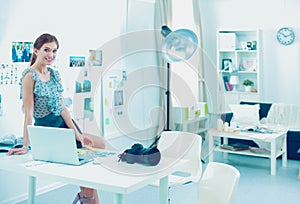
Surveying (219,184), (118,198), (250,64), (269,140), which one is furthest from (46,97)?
(250,64)

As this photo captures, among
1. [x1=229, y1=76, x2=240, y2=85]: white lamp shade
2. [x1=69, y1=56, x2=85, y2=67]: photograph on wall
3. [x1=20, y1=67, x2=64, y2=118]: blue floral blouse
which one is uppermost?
[x1=69, y1=56, x2=85, y2=67]: photograph on wall

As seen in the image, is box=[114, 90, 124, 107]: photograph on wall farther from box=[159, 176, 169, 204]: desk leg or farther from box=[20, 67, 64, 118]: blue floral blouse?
box=[159, 176, 169, 204]: desk leg

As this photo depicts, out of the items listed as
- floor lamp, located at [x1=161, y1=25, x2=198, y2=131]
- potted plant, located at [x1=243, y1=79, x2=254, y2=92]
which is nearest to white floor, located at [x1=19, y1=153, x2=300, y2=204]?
floor lamp, located at [x1=161, y1=25, x2=198, y2=131]

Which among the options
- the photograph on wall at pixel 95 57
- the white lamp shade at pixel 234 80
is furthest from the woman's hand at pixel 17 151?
the white lamp shade at pixel 234 80

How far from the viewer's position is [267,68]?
6875 millimetres

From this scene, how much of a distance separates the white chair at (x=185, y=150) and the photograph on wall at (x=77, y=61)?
1.57 metres

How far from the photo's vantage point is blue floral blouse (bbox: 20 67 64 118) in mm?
3254

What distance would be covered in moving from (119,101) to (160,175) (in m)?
3.03

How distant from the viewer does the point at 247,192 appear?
4.30m

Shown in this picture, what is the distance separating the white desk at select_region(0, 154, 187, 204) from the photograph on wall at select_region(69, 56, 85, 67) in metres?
1.91

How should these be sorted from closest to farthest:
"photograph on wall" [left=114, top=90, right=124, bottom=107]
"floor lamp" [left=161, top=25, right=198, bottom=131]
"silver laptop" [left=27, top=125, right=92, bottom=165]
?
"silver laptop" [left=27, top=125, right=92, bottom=165] < "floor lamp" [left=161, top=25, right=198, bottom=131] < "photograph on wall" [left=114, top=90, right=124, bottom=107]

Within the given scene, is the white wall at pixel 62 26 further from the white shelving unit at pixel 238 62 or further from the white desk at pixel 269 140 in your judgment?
the white shelving unit at pixel 238 62

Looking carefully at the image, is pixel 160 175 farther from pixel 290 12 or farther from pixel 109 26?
pixel 290 12

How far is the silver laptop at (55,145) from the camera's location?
8.21ft
